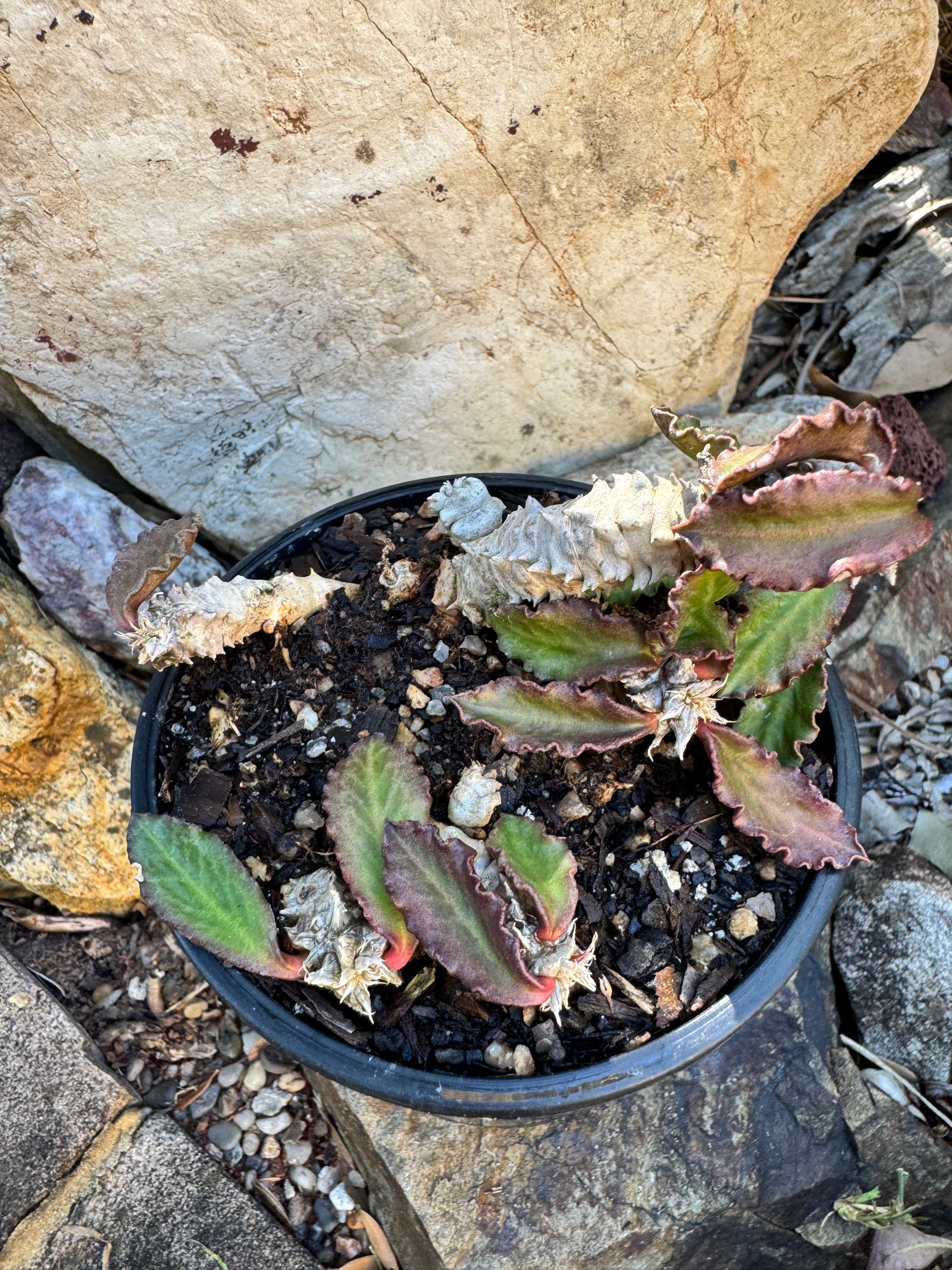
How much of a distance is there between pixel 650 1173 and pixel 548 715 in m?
0.66

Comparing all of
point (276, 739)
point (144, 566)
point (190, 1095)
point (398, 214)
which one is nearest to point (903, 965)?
point (276, 739)

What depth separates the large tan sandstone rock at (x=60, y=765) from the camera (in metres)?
1.37

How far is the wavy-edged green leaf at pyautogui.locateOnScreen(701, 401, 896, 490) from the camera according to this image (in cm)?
89

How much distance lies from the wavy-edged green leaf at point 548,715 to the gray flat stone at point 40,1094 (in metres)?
0.84

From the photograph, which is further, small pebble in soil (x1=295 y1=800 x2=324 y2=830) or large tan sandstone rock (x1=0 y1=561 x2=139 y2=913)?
large tan sandstone rock (x1=0 y1=561 x2=139 y2=913)

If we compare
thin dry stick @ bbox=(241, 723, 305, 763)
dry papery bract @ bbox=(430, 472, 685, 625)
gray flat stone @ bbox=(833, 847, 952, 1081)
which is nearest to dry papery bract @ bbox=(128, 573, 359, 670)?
thin dry stick @ bbox=(241, 723, 305, 763)

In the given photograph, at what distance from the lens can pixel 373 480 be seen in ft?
5.53

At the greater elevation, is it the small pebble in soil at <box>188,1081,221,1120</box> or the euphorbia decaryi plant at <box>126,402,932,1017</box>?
the euphorbia decaryi plant at <box>126,402,932,1017</box>

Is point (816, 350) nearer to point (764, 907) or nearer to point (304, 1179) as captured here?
point (764, 907)

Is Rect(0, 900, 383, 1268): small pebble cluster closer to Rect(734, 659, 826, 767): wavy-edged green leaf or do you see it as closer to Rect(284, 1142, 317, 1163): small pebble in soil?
Rect(284, 1142, 317, 1163): small pebble in soil

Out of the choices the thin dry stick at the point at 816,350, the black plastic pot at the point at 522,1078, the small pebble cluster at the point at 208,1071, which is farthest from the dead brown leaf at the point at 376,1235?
the thin dry stick at the point at 816,350

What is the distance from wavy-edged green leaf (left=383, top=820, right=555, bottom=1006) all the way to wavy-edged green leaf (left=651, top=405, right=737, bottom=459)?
0.50 meters

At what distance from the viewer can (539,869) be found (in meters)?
1.03

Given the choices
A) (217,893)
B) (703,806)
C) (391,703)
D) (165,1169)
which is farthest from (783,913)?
(165,1169)
